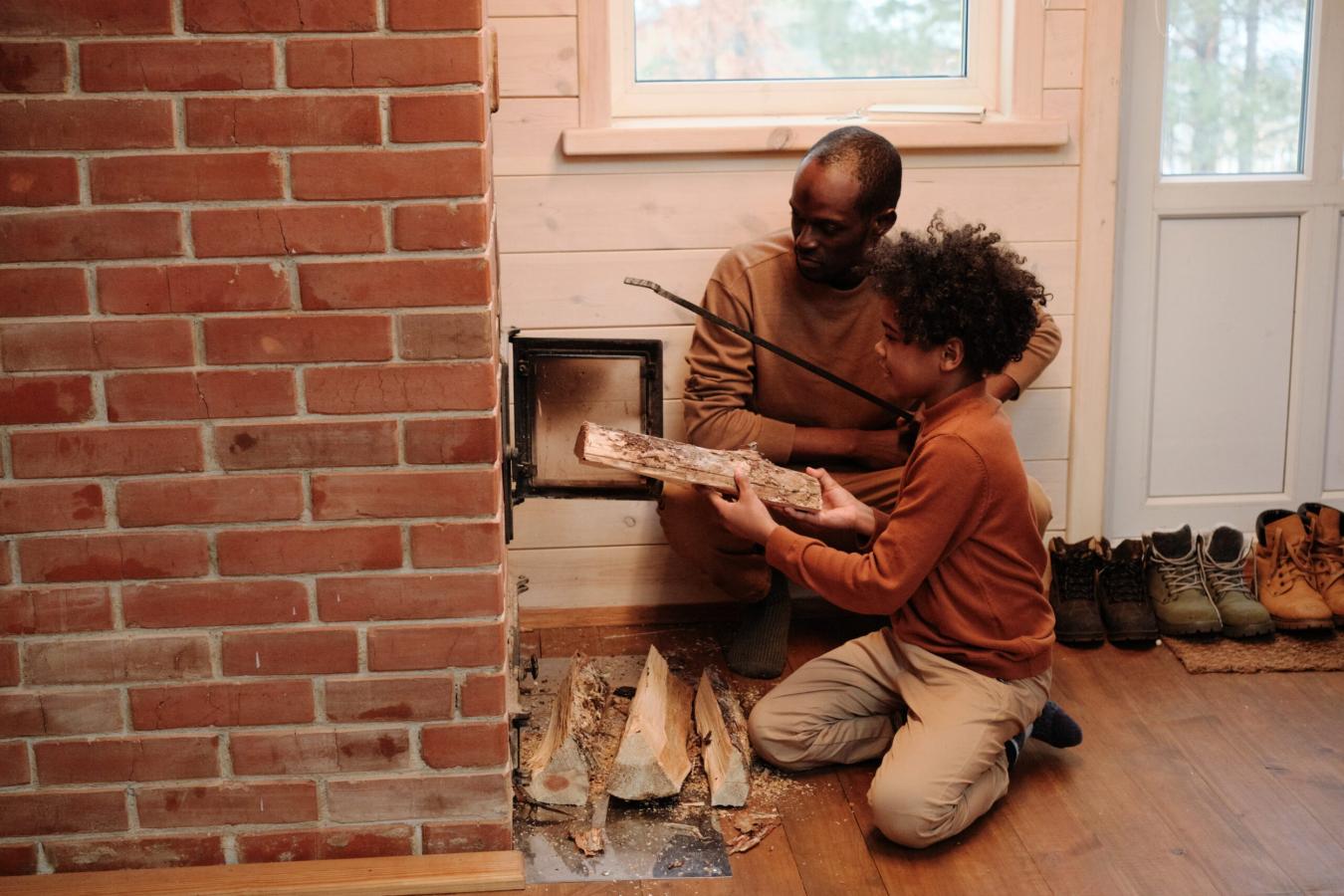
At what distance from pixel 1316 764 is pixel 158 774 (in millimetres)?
1787

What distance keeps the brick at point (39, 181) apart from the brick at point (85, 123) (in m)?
0.02

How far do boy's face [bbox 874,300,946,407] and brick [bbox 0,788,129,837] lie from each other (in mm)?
1241

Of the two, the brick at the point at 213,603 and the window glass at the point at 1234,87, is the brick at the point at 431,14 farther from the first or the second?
the window glass at the point at 1234,87

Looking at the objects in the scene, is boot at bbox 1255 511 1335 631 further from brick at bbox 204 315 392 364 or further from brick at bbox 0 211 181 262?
brick at bbox 0 211 181 262

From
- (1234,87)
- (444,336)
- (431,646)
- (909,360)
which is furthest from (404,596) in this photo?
(1234,87)

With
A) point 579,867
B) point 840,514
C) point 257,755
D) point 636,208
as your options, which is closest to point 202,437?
point 257,755

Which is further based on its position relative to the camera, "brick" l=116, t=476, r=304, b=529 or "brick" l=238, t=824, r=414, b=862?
"brick" l=238, t=824, r=414, b=862

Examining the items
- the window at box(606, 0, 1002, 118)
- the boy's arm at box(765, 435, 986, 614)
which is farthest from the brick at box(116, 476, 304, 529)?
the window at box(606, 0, 1002, 118)

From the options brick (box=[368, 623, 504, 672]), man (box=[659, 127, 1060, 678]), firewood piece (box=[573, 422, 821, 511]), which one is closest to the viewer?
brick (box=[368, 623, 504, 672])

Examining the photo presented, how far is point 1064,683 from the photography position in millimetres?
2570

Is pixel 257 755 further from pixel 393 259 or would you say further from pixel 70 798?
pixel 393 259

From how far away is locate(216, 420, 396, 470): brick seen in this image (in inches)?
70.1

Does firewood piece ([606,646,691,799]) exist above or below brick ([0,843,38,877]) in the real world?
above

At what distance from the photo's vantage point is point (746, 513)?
7.00 feet
